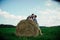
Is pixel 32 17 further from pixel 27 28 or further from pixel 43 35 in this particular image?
pixel 43 35

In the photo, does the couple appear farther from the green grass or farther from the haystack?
the green grass

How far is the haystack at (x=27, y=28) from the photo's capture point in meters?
3.45

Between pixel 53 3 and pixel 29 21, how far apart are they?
19.3 inches

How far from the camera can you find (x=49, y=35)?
11.3 feet

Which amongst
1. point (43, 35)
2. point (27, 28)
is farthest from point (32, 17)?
point (43, 35)

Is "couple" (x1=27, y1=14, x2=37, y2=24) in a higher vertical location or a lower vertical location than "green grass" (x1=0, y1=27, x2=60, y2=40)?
higher

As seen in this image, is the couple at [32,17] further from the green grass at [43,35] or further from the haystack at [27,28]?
the green grass at [43,35]

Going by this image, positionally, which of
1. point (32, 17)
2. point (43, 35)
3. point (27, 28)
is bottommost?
point (43, 35)

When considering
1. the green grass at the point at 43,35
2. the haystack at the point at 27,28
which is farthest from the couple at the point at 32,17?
the green grass at the point at 43,35

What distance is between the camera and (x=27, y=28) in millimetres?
3477

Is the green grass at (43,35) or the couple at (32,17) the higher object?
the couple at (32,17)

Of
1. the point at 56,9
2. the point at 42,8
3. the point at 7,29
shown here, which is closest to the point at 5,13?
the point at 7,29

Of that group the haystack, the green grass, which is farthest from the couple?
the green grass

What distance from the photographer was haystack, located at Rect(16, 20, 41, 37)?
3447mm
